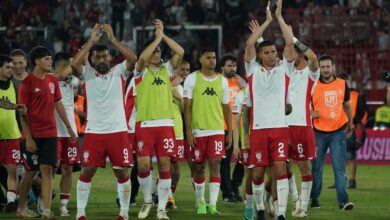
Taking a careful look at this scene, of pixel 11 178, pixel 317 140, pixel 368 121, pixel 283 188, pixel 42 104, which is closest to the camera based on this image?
pixel 283 188

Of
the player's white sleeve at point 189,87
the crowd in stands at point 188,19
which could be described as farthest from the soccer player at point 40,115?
the crowd in stands at point 188,19

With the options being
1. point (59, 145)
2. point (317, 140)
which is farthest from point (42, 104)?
point (317, 140)

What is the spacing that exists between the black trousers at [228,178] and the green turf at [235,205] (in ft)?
0.83

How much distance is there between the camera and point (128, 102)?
1822 centimetres

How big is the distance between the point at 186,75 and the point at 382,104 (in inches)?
591

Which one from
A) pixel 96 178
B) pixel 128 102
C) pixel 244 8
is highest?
pixel 244 8

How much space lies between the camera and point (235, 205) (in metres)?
19.2

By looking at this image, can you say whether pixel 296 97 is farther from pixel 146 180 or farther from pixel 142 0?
pixel 142 0

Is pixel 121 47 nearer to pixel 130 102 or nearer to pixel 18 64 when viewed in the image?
pixel 130 102

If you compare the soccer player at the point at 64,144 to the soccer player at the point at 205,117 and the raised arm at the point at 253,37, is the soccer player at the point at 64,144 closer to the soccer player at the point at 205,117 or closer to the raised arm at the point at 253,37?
the soccer player at the point at 205,117

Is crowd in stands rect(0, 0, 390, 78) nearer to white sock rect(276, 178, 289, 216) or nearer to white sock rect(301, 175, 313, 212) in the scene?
white sock rect(301, 175, 313, 212)

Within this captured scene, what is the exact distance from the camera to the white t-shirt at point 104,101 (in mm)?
15602

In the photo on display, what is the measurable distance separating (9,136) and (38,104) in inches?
70.1

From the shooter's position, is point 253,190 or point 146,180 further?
point 146,180
